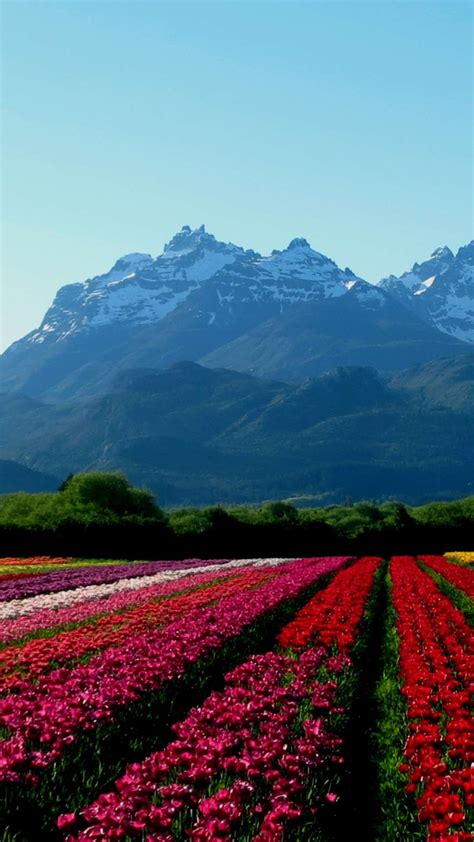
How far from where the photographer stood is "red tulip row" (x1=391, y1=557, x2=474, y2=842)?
9.35 metres

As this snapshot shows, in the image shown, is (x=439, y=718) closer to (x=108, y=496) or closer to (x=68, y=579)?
(x=68, y=579)

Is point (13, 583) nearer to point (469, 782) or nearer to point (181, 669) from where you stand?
point (181, 669)

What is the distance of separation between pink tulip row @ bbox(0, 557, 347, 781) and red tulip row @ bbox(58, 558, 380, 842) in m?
1.29

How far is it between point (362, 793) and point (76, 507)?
78167 millimetres

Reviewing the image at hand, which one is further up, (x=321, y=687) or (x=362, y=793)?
(x=321, y=687)

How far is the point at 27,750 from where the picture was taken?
35.6 feet

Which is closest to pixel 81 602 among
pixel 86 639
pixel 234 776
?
pixel 86 639

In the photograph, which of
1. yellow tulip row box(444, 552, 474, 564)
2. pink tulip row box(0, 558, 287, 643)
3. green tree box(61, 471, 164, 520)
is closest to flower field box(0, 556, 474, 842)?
pink tulip row box(0, 558, 287, 643)

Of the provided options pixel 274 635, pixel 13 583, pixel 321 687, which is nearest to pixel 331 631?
pixel 274 635

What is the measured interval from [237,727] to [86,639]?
843cm

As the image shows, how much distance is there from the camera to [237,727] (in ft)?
39.7

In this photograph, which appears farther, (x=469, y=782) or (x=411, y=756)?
(x=411, y=756)

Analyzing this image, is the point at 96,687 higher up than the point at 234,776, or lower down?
higher up

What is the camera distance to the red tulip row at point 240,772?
848 centimetres
